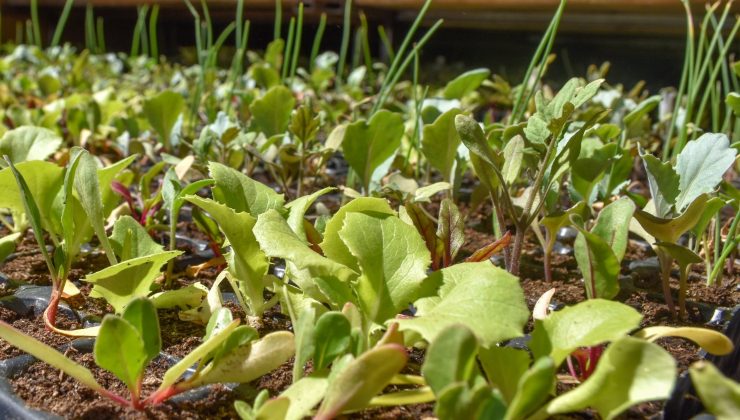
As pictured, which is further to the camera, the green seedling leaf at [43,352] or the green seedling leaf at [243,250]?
the green seedling leaf at [243,250]

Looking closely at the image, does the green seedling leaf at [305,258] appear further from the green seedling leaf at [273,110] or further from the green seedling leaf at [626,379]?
the green seedling leaf at [273,110]

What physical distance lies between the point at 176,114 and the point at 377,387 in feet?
3.42

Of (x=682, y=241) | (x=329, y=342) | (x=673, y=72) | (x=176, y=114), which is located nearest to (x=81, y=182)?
(x=329, y=342)

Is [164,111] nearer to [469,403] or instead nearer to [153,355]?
[153,355]

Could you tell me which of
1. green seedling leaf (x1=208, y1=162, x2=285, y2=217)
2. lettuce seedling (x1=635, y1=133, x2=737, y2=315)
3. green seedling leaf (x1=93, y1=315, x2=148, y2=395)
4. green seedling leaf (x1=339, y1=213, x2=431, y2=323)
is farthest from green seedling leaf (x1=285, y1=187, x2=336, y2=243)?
lettuce seedling (x1=635, y1=133, x2=737, y2=315)

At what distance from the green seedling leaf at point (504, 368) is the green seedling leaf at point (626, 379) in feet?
0.27

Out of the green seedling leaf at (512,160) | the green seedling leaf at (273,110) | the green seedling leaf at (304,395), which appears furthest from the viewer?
the green seedling leaf at (273,110)

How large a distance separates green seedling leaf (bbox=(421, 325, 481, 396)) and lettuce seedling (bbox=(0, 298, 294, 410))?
15 centimetres

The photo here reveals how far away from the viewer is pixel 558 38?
4.27 m

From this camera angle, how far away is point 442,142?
109 centimetres

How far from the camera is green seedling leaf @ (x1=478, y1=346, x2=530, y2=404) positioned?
622 mm

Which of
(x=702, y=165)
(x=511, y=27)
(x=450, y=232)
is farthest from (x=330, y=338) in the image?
(x=511, y=27)

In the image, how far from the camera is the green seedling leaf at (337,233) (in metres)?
0.73

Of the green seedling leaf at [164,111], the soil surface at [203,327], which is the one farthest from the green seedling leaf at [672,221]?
the green seedling leaf at [164,111]
